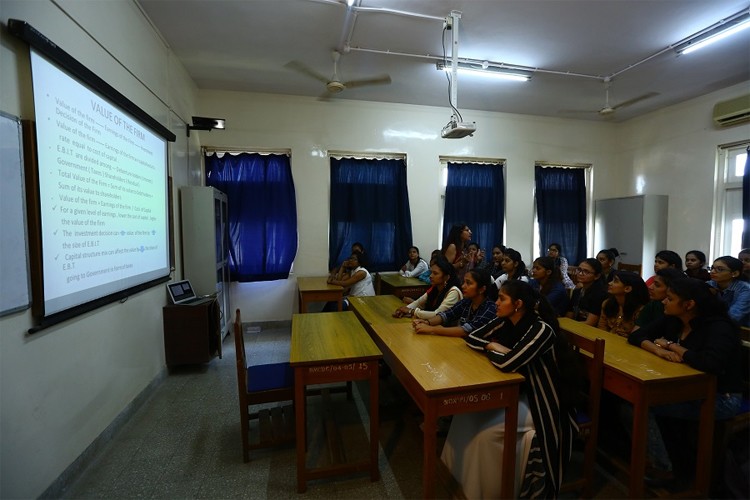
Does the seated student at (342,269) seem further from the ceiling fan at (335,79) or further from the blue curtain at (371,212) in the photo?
the ceiling fan at (335,79)

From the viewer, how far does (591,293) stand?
2711 millimetres

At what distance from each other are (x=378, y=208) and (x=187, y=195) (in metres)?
2.50

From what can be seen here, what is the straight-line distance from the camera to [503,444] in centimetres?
161

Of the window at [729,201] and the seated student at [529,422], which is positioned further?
the window at [729,201]

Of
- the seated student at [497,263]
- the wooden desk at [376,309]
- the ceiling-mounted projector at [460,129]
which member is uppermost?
the ceiling-mounted projector at [460,129]

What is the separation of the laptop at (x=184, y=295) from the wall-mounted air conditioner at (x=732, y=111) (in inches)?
256

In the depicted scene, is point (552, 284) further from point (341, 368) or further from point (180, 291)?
point (180, 291)

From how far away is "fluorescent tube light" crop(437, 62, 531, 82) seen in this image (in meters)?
3.74

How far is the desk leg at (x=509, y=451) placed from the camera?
1570mm

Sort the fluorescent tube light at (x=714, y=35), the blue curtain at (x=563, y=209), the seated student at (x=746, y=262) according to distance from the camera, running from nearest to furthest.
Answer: the fluorescent tube light at (x=714, y=35), the seated student at (x=746, y=262), the blue curtain at (x=563, y=209)

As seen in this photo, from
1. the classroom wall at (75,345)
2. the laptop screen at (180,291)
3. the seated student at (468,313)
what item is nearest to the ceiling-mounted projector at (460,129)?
the seated student at (468,313)

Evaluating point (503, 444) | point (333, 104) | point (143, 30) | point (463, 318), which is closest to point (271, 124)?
A: point (333, 104)

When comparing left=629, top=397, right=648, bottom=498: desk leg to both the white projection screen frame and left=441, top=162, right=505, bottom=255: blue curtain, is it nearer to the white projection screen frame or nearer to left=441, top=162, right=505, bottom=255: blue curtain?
the white projection screen frame

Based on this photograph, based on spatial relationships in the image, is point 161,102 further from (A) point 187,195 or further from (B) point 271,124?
(B) point 271,124
